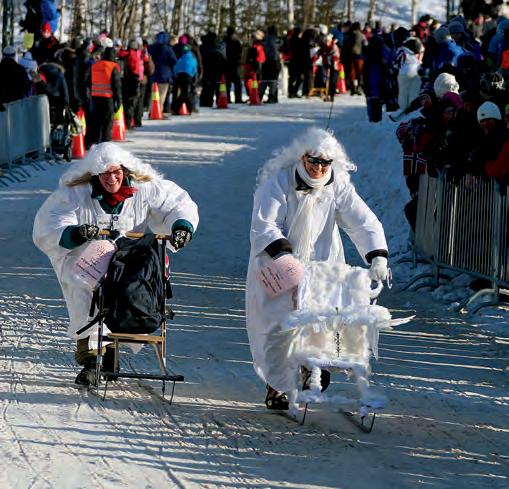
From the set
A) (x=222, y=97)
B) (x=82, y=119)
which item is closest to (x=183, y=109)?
(x=222, y=97)

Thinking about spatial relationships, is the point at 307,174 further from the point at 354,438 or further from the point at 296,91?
the point at 296,91

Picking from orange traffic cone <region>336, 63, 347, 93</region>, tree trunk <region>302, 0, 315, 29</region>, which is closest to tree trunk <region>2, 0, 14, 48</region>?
orange traffic cone <region>336, 63, 347, 93</region>

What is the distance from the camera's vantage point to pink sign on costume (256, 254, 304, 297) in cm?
807

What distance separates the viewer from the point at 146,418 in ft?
26.5

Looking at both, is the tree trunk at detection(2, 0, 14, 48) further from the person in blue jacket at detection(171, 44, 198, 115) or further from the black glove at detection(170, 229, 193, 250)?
the black glove at detection(170, 229, 193, 250)

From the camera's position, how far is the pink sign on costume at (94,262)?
8500mm

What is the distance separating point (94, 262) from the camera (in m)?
8.50

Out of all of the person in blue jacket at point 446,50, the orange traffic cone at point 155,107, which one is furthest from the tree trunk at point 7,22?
the person in blue jacket at point 446,50

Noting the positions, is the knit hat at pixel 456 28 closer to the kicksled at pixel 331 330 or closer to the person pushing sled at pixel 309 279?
the person pushing sled at pixel 309 279

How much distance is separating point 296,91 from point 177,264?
72.9 ft

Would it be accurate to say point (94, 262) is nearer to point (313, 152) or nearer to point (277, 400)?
point (277, 400)

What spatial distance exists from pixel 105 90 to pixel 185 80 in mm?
7941

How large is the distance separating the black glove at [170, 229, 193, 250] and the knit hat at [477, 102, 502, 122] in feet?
12.7

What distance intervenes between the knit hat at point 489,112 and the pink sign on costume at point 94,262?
431 centimetres
